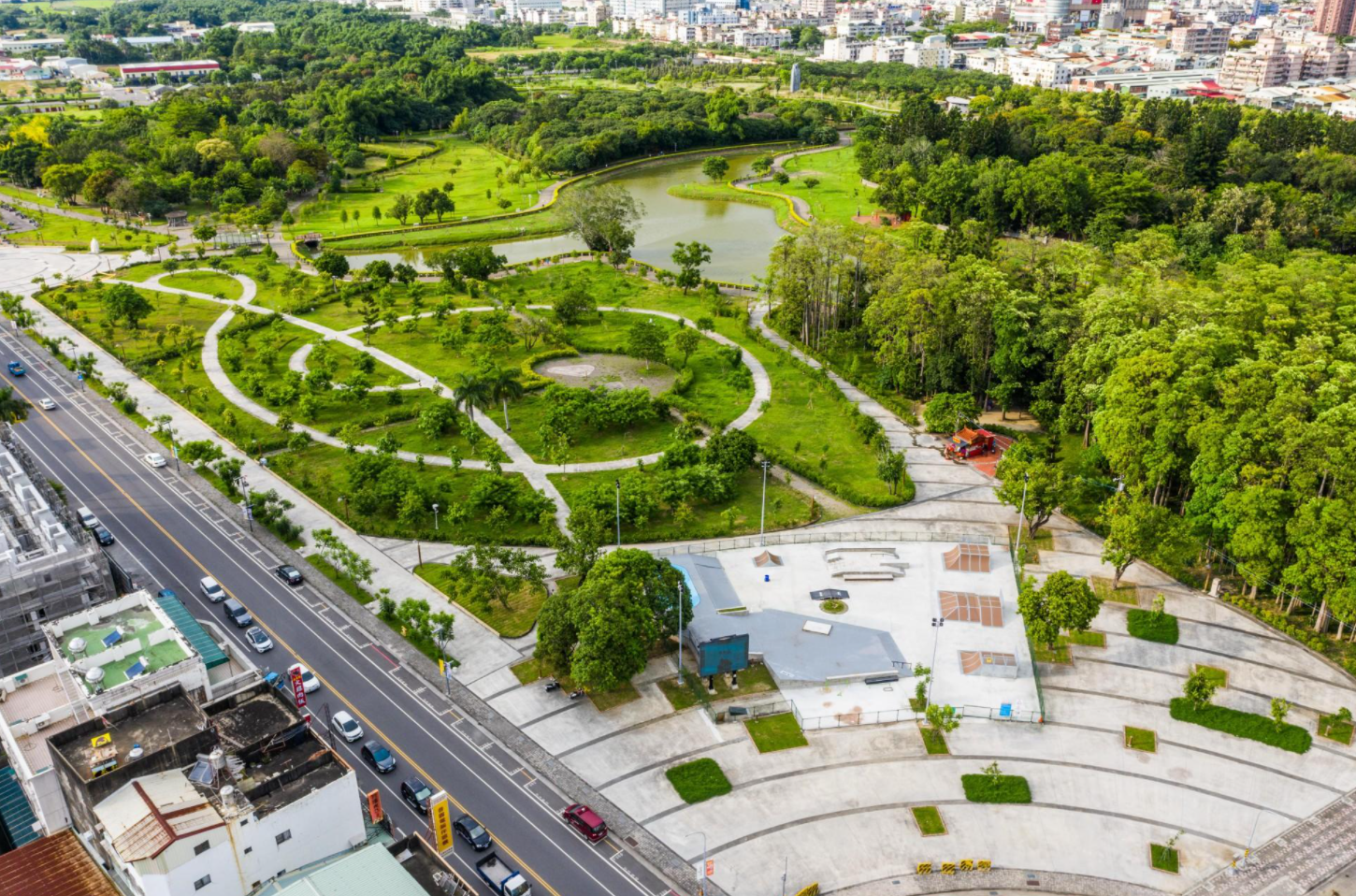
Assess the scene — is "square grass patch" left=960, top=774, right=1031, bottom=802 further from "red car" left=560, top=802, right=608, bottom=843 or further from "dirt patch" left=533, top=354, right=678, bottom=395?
"dirt patch" left=533, top=354, right=678, bottom=395

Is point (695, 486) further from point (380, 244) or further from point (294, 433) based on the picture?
point (380, 244)

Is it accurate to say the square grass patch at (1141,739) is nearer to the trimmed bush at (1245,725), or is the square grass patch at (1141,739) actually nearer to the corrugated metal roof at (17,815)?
the trimmed bush at (1245,725)

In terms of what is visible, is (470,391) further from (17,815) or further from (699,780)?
(17,815)

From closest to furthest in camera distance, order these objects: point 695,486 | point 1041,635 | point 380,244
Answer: point 1041,635 → point 695,486 → point 380,244

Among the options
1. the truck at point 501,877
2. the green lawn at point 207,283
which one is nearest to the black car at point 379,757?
the truck at point 501,877

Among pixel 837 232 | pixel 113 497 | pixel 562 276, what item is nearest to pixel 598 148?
pixel 562 276

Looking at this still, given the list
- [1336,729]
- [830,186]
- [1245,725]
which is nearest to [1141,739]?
[1245,725]
